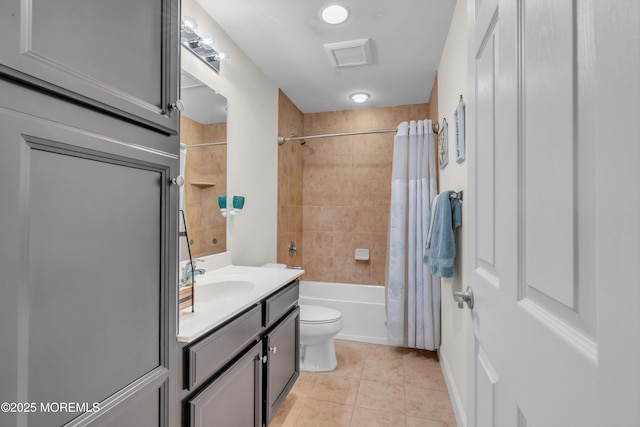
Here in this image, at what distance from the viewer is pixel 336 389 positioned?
6.75 feet

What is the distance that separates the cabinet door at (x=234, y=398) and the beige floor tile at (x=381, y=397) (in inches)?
33.0

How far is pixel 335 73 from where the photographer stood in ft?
8.37

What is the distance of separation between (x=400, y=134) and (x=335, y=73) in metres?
0.78

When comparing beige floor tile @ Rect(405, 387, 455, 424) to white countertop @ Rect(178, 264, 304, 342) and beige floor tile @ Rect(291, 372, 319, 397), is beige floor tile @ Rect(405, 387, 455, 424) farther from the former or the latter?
white countertop @ Rect(178, 264, 304, 342)

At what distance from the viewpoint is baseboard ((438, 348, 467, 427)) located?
163cm

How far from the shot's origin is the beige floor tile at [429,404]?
179cm

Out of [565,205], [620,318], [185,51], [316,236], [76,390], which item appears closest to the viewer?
[620,318]

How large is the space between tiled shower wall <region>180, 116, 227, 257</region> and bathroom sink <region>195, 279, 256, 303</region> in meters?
0.26

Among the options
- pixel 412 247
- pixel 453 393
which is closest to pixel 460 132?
pixel 412 247

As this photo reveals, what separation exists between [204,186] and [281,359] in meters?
1.10

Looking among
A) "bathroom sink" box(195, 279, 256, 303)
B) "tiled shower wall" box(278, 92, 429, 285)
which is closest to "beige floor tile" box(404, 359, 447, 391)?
"tiled shower wall" box(278, 92, 429, 285)

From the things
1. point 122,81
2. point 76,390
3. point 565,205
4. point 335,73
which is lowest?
point 76,390

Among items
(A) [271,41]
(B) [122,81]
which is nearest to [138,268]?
(B) [122,81]

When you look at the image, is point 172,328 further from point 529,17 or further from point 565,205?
point 529,17
